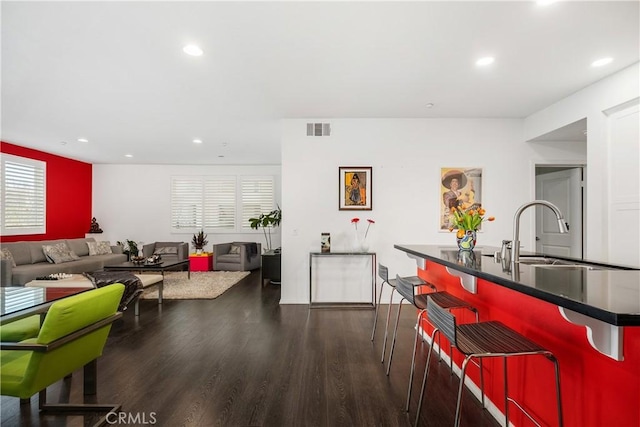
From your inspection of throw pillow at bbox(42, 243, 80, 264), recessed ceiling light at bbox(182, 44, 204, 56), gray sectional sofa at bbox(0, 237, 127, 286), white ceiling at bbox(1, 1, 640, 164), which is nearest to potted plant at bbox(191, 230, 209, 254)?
gray sectional sofa at bbox(0, 237, 127, 286)

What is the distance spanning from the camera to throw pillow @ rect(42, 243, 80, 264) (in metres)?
5.47

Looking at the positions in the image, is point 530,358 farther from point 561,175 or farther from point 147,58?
point 561,175

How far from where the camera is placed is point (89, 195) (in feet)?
25.8

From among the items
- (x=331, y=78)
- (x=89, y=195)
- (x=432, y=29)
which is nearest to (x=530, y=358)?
(x=432, y=29)

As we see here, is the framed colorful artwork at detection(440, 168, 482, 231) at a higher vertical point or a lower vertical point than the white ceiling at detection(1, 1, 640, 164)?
lower

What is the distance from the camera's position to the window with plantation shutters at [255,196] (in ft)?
26.8

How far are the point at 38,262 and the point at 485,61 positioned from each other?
7681mm

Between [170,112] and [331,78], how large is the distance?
2.51m

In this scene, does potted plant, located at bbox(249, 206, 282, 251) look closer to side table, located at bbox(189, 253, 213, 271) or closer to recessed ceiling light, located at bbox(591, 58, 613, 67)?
side table, located at bbox(189, 253, 213, 271)

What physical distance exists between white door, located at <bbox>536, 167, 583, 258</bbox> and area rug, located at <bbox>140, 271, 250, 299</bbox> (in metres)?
5.58

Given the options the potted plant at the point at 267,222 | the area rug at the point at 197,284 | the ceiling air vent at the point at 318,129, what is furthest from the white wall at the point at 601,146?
the potted plant at the point at 267,222

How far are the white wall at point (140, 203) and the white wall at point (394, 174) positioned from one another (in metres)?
3.74

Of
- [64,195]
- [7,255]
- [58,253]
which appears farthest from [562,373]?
[64,195]

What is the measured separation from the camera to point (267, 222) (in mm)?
7090
